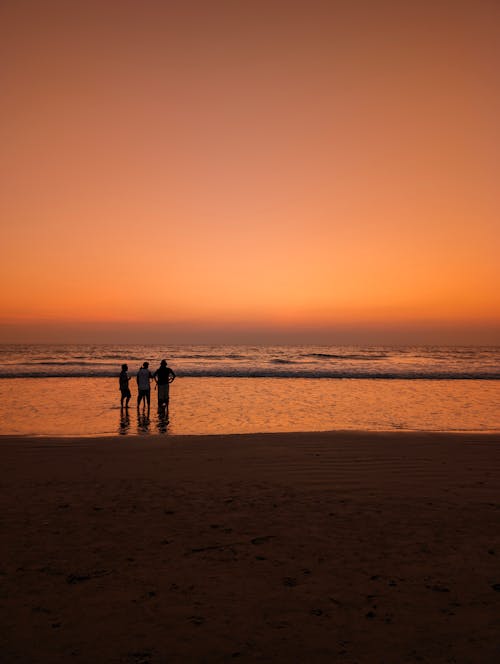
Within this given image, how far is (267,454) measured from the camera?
1084 centimetres

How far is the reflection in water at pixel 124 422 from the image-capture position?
14.1 meters

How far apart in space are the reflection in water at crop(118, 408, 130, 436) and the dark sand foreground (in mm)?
4030

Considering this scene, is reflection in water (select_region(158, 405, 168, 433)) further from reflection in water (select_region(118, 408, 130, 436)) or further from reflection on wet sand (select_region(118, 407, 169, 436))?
reflection in water (select_region(118, 408, 130, 436))

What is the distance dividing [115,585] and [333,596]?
7.56 feet

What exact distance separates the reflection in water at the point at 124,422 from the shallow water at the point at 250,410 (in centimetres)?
3

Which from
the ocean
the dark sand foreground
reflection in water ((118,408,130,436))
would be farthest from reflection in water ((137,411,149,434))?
the dark sand foreground

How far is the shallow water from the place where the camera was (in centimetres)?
1495

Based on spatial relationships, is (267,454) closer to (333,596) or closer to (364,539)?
(364,539)

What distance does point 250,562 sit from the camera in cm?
545

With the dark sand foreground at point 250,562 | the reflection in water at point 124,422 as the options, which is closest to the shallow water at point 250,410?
the reflection in water at point 124,422

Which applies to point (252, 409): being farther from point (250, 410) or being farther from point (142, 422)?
point (142, 422)

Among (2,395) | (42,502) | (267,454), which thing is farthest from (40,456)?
(2,395)

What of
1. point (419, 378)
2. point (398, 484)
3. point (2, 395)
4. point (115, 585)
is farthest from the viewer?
point (419, 378)

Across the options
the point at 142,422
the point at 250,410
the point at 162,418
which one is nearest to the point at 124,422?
the point at 142,422
